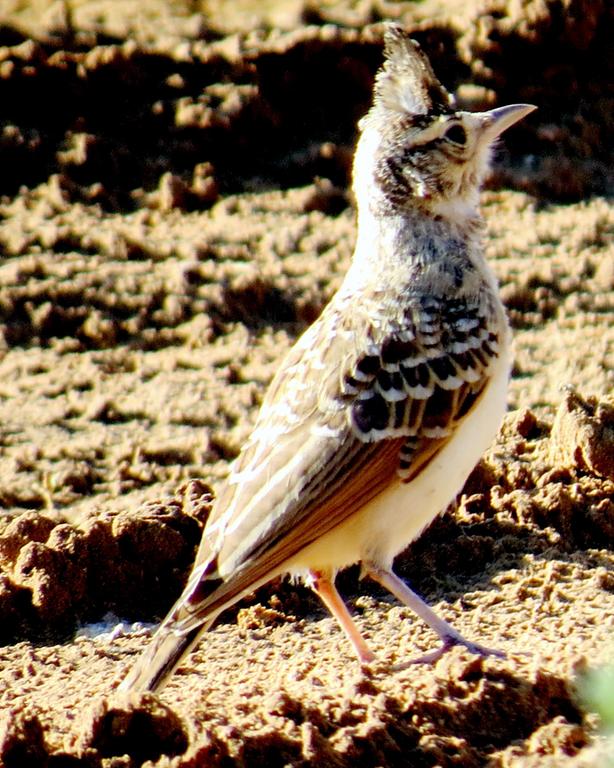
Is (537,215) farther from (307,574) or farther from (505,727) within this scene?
(505,727)

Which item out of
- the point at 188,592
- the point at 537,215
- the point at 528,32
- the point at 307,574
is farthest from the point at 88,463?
the point at 528,32

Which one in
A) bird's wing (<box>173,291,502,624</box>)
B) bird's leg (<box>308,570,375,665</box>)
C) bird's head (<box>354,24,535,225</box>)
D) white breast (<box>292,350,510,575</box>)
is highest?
bird's head (<box>354,24,535,225</box>)

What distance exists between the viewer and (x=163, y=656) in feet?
19.1

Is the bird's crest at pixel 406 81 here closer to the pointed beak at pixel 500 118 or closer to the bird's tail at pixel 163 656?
the pointed beak at pixel 500 118

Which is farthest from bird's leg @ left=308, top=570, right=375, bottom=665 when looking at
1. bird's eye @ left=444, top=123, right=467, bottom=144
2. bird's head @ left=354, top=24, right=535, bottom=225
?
→ bird's eye @ left=444, top=123, right=467, bottom=144

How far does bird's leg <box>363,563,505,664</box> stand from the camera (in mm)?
6129

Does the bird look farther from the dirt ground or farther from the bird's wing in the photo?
the dirt ground

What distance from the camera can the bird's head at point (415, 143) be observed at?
732 centimetres

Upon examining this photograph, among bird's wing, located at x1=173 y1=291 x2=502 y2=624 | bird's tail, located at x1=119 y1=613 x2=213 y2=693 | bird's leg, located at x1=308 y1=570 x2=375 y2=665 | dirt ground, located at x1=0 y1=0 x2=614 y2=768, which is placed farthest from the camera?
bird's leg, located at x1=308 y1=570 x2=375 y2=665

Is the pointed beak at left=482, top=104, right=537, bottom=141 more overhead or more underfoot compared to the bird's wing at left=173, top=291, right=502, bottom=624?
more overhead

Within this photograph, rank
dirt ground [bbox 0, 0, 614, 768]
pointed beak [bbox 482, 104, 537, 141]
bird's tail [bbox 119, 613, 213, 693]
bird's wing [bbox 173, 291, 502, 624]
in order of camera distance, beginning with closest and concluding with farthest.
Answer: dirt ground [bbox 0, 0, 614, 768] → bird's tail [bbox 119, 613, 213, 693] → bird's wing [bbox 173, 291, 502, 624] → pointed beak [bbox 482, 104, 537, 141]

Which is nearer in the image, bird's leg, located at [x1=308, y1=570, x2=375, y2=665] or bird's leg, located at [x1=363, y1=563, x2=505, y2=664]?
bird's leg, located at [x1=363, y1=563, x2=505, y2=664]

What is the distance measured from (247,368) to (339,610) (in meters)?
3.71

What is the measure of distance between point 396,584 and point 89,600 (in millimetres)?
1634
